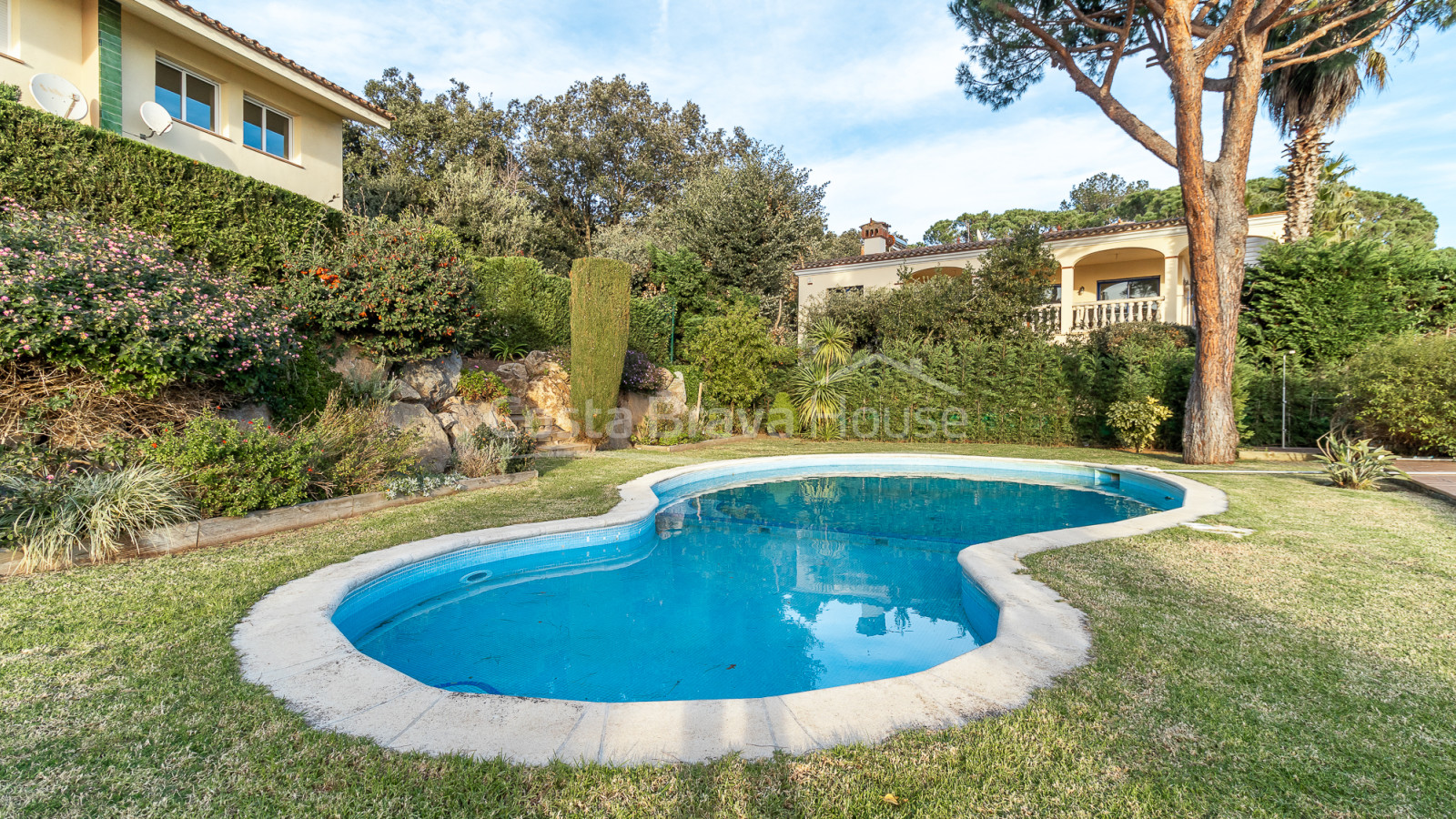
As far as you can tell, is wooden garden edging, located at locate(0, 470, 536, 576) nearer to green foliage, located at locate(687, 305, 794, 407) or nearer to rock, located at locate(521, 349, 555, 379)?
rock, located at locate(521, 349, 555, 379)

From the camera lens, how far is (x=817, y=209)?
23.2m

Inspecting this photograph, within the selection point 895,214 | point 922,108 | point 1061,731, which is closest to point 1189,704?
point 1061,731

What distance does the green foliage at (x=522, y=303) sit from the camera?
40.2ft

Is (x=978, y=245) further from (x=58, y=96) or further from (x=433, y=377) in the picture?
(x=58, y=96)

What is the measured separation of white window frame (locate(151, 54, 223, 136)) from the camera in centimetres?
1038

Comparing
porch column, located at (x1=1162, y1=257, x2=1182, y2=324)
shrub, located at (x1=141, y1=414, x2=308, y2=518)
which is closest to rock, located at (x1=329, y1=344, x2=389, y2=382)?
shrub, located at (x1=141, y1=414, x2=308, y2=518)

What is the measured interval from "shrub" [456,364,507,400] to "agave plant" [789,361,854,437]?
7620mm

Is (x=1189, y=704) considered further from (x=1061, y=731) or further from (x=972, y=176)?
(x=972, y=176)

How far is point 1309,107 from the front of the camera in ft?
48.3

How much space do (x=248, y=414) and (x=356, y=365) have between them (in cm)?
184

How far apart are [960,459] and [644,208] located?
22.5m

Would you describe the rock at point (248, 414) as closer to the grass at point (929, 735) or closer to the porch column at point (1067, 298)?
the grass at point (929, 735)

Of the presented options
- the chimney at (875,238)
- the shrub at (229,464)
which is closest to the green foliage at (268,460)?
the shrub at (229,464)

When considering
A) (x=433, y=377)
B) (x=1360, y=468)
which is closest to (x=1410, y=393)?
(x=1360, y=468)
